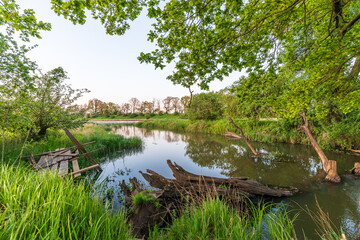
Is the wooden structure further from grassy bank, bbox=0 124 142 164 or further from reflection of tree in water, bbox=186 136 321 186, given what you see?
reflection of tree in water, bbox=186 136 321 186

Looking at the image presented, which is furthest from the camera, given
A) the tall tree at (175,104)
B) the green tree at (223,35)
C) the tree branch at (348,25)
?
the tall tree at (175,104)

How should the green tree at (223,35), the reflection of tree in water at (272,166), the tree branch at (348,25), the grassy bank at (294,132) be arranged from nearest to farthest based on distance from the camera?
1. the green tree at (223,35)
2. the tree branch at (348,25)
3. the reflection of tree in water at (272,166)
4. the grassy bank at (294,132)

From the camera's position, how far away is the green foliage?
24156 millimetres

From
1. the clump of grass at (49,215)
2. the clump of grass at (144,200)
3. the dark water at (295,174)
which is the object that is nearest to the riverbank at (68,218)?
the clump of grass at (49,215)

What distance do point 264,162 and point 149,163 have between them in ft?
22.4

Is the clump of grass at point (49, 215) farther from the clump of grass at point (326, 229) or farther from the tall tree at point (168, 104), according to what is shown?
the tall tree at point (168, 104)

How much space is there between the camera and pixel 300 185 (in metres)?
5.16

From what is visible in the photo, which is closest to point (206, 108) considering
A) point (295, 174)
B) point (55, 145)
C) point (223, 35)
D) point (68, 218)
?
point (295, 174)

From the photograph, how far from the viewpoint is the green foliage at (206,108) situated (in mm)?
24156

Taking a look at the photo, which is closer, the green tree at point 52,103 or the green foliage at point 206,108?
the green tree at point 52,103

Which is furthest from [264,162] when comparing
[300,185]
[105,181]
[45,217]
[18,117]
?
[18,117]

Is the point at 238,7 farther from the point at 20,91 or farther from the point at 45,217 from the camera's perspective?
the point at 20,91

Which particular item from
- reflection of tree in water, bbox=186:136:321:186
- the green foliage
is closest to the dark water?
reflection of tree in water, bbox=186:136:321:186

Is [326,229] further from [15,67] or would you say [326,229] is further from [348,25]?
[15,67]
